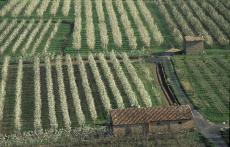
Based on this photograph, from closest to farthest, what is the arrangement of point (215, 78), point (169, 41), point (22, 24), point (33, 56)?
point (215, 78)
point (33, 56)
point (169, 41)
point (22, 24)

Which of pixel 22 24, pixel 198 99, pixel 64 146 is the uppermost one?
pixel 22 24

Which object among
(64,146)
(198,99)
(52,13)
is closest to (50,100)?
(64,146)

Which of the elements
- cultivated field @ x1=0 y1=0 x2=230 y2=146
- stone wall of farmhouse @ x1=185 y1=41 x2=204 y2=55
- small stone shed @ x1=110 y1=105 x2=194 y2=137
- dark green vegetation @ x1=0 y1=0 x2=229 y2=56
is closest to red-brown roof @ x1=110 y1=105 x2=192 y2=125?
small stone shed @ x1=110 y1=105 x2=194 y2=137

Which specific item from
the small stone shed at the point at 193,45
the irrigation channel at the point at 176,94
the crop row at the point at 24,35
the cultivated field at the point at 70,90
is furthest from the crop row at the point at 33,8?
Answer: the irrigation channel at the point at 176,94

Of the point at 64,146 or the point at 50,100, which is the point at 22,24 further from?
the point at 64,146

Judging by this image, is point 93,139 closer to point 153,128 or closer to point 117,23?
point 153,128
